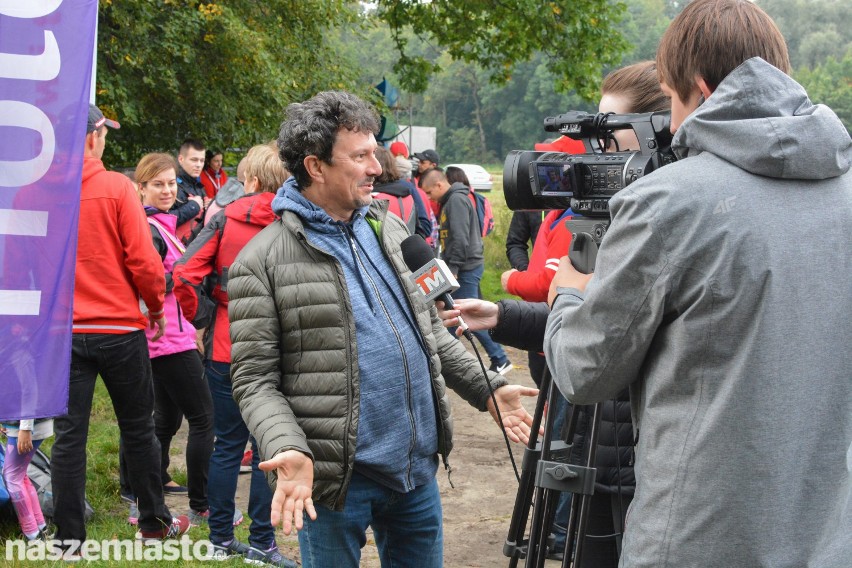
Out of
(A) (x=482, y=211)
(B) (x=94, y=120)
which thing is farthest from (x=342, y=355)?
(A) (x=482, y=211)

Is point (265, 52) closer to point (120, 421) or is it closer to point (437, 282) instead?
point (120, 421)

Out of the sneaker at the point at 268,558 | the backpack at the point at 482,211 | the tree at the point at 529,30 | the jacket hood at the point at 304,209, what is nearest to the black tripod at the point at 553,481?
the jacket hood at the point at 304,209

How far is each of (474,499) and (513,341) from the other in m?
3.15

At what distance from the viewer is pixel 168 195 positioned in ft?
17.9

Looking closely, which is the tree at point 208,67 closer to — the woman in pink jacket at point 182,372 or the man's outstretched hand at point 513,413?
the woman in pink jacket at point 182,372

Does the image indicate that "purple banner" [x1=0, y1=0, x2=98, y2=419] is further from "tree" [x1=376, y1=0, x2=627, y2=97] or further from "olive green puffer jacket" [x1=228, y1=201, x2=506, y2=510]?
"tree" [x1=376, y1=0, x2=627, y2=97]

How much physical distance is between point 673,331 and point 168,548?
3.65 metres

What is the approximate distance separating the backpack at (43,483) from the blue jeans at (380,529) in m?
2.58

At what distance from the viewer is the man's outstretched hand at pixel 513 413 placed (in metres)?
2.88

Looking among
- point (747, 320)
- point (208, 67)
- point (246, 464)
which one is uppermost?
point (208, 67)

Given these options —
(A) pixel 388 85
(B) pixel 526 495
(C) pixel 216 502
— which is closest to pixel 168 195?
(C) pixel 216 502

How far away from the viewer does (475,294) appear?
31.4 ft

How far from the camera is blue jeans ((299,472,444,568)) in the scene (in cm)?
272

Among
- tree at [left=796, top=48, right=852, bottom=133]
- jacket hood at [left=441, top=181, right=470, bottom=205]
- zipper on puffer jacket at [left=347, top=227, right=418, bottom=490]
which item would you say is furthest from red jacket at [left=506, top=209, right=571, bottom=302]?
tree at [left=796, top=48, right=852, bottom=133]
